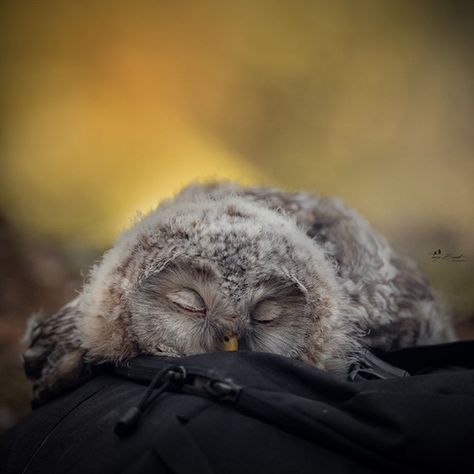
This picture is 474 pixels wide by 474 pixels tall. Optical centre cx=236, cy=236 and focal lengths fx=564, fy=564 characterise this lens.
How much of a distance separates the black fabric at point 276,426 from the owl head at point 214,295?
17 cm

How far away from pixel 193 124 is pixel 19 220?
630mm

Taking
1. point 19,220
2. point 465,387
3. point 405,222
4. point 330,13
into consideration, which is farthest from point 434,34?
point 19,220

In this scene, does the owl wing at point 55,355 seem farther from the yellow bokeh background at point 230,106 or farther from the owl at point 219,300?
the yellow bokeh background at point 230,106

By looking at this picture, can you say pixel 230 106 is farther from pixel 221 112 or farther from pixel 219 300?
pixel 219 300

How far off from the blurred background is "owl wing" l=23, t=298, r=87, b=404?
0.46 meters

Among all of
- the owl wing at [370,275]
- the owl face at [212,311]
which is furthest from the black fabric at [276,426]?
the owl wing at [370,275]

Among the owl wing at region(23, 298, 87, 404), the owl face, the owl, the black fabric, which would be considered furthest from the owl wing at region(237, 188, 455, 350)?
the owl wing at region(23, 298, 87, 404)

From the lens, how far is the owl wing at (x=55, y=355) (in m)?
1.17

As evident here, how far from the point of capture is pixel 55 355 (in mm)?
1222

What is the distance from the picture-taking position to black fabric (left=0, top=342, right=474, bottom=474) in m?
0.74

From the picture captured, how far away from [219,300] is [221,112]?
32.5 inches

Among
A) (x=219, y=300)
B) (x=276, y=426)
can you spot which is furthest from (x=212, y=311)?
(x=276, y=426)

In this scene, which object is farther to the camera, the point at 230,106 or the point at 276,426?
the point at 230,106

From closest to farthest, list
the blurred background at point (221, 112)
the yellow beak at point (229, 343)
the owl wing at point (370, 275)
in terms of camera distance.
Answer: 1. the yellow beak at point (229, 343)
2. the owl wing at point (370, 275)
3. the blurred background at point (221, 112)
